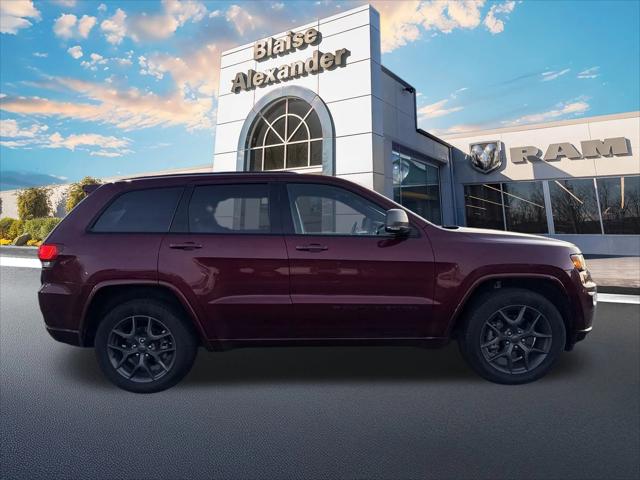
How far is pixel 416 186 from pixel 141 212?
1404 cm

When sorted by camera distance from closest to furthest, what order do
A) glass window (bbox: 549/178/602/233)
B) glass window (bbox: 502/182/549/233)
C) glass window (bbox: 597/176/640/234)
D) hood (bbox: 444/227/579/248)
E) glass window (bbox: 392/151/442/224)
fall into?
1. hood (bbox: 444/227/579/248)
2. glass window (bbox: 392/151/442/224)
3. glass window (bbox: 597/176/640/234)
4. glass window (bbox: 549/178/602/233)
5. glass window (bbox: 502/182/549/233)

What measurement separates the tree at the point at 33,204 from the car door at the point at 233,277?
1455 inches

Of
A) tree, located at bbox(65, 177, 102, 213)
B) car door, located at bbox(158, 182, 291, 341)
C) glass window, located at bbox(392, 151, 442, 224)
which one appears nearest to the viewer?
car door, located at bbox(158, 182, 291, 341)

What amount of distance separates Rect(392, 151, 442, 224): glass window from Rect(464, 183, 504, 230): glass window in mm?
1619

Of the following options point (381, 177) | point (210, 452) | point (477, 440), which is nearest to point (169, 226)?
point (210, 452)

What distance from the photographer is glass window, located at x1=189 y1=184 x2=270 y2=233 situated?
3.47 m

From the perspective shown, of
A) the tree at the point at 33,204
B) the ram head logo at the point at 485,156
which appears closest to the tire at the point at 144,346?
the ram head logo at the point at 485,156

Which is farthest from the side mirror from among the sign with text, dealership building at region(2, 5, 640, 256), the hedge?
the hedge

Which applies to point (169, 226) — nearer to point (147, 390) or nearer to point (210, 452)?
point (147, 390)

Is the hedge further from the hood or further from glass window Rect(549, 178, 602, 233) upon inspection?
glass window Rect(549, 178, 602, 233)

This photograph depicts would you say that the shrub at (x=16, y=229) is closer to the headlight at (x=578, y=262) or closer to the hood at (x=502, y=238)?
the hood at (x=502, y=238)

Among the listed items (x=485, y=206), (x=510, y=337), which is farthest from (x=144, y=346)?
(x=485, y=206)

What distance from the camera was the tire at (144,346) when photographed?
11.0 ft

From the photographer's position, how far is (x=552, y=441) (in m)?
2.57
